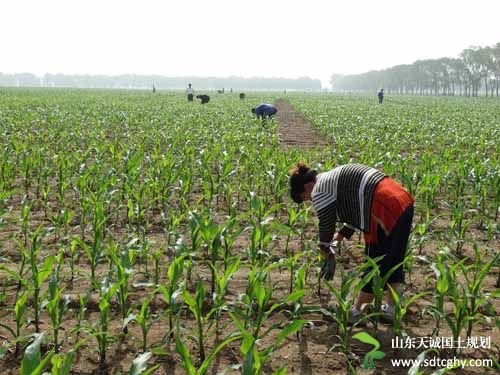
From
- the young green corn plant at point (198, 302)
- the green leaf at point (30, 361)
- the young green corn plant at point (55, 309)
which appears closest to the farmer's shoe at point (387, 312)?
the young green corn plant at point (198, 302)

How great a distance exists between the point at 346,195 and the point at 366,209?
19 cm

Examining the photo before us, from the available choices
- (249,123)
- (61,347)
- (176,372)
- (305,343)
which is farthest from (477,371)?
(249,123)

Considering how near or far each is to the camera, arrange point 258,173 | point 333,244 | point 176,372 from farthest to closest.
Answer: point 258,173, point 333,244, point 176,372

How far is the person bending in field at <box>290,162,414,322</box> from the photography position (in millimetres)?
3488

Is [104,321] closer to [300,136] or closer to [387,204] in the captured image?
[387,204]

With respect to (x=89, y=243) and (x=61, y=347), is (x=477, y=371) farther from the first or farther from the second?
(x=89, y=243)

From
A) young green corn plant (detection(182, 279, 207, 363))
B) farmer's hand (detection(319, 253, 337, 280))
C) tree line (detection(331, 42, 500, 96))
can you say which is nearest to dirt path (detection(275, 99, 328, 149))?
farmer's hand (detection(319, 253, 337, 280))

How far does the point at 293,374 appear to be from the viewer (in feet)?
9.93

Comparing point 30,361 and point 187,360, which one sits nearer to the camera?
point 30,361

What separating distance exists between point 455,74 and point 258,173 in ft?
429

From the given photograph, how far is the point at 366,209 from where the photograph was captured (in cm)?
359

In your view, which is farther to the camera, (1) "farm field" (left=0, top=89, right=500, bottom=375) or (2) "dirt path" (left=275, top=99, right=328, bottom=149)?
(2) "dirt path" (left=275, top=99, right=328, bottom=149)

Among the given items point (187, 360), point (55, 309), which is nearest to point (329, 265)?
point (187, 360)

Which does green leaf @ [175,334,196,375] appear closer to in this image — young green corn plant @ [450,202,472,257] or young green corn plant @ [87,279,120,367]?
young green corn plant @ [87,279,120,367]
